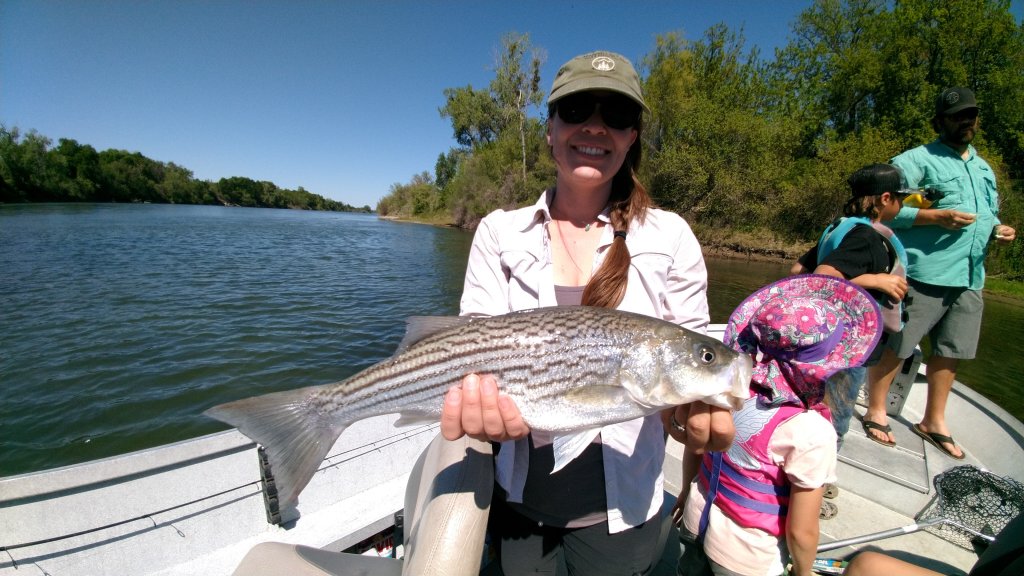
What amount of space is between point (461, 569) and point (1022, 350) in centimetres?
2221

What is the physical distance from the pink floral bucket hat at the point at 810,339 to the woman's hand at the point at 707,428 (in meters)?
0.73

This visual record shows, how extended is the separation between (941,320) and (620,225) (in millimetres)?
4731

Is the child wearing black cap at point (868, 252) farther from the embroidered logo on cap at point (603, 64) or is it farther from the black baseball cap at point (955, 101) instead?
the embroidered logo on cap at point (603, 64)

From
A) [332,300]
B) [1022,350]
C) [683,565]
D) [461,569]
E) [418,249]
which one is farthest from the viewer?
[418,249]

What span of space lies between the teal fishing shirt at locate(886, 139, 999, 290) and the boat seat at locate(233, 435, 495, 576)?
201 inches

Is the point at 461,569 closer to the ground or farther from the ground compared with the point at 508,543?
farther from the ground

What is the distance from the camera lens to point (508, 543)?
95.3 inches

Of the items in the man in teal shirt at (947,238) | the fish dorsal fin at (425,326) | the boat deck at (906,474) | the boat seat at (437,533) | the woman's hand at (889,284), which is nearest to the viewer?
the boat seat at (437,533)

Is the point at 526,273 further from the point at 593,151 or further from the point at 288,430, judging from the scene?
the point at 288,430

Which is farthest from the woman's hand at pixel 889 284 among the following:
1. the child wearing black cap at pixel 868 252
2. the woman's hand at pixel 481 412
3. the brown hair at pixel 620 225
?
the woman's hand at pixel 481 412

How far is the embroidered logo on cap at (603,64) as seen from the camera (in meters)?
2.30

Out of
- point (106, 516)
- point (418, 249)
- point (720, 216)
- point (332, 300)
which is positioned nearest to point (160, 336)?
point (332, 300)

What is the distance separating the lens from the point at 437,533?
203 cm

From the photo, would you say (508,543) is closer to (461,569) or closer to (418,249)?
(461,569)
